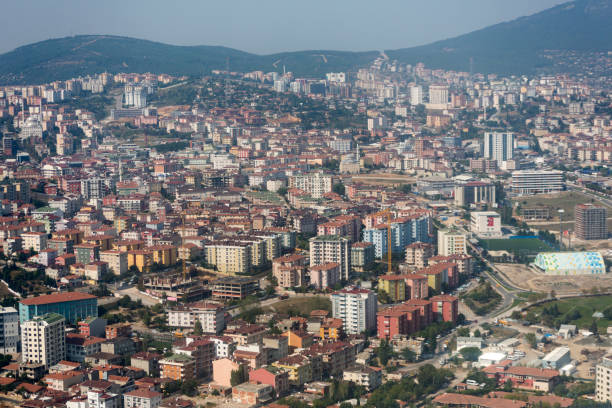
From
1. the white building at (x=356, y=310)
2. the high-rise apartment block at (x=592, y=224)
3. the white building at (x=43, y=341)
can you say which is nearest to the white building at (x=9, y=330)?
the white building at (x=43, y=341)

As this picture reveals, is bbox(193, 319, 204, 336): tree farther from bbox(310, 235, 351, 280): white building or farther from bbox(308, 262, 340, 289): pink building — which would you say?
bbox(310, 235, 351, 280): white building

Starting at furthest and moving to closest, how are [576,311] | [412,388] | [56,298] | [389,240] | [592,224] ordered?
[592,224]
[389,240]
[576,311]
[56,298]
[412,388]

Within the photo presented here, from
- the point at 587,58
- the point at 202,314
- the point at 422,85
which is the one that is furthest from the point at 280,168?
the point at 587,58

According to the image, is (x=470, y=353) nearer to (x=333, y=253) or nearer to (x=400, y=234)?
(x=333, y=253)

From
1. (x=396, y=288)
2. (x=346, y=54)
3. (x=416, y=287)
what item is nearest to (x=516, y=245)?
(x=416, y=287)

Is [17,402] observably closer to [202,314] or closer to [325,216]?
[202,314]

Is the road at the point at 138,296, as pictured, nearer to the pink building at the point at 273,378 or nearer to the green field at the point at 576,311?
the pink building at the point at 273,378

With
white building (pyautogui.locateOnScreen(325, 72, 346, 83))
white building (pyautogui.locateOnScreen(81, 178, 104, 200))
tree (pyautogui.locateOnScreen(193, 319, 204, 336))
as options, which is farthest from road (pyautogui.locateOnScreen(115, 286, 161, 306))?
white building (pyautogui.locateOnScreen(325, 72, 346, 83))
